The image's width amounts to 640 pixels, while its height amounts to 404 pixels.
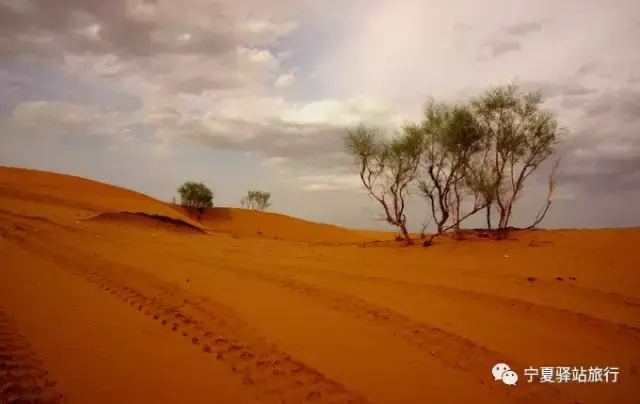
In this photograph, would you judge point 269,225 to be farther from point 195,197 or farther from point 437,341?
point 437,341

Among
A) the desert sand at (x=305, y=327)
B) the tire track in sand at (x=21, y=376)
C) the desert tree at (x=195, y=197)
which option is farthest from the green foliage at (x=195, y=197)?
the tire track in sand at (x=21, y=376)

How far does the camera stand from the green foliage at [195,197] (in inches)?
1519

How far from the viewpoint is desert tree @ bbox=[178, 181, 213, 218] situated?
3859cm

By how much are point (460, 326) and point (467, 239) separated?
998 centimetres

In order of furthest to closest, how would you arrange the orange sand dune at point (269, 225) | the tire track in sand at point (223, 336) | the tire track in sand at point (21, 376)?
1. the orange sand dune at point (269, 225)
2. the tire track in sand at point (223, 336)
3. the tire track in sand at point (21, 376)

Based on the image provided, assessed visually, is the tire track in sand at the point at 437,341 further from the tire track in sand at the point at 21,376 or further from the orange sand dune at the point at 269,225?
the orange sand dune at the point at 269,225

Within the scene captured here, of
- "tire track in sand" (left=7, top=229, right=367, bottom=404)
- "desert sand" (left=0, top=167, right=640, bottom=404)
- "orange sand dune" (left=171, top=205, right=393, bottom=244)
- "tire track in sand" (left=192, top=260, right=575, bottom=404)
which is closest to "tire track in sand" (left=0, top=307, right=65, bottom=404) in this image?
"desert sand" (left=0, top=167, right=640, bottom=404)

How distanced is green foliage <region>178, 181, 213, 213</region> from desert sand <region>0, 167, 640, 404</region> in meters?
29.1

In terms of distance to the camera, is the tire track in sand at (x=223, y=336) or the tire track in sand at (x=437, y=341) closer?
the tire track in sand at (x=223, y=336)

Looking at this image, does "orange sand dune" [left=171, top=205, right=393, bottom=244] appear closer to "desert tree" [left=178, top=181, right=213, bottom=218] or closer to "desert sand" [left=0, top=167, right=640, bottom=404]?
"desert tree" [left=178, top=181, right=213, bottom=218]

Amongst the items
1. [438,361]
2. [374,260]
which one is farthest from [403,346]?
[374,260]

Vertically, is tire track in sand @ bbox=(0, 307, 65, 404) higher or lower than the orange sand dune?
lower

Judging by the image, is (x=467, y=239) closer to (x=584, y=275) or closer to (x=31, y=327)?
(x=584, y=275)

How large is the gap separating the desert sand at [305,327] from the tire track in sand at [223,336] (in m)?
0.02
